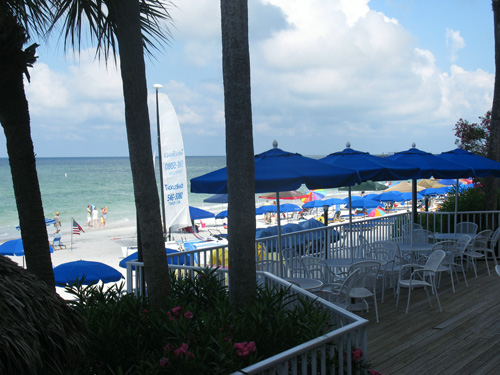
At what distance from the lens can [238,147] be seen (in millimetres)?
4297

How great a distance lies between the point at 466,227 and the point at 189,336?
28.1 feet

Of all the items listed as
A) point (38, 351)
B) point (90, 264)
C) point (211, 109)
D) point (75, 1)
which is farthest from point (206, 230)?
point (211, 109)

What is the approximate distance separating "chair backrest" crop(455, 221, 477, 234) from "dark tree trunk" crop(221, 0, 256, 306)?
7.33 meters

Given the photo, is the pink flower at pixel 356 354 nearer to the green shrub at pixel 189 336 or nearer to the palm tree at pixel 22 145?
the green shrub at pixel 189 336

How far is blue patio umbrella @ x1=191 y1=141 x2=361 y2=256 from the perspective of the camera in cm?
→ 562

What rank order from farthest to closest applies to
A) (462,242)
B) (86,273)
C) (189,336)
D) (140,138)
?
(86,273) → (462,242) → (140,138) → (189,336)

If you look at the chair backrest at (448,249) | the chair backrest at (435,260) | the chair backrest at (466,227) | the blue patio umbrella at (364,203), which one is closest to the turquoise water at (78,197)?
the blue patio umbrella at (364,203)

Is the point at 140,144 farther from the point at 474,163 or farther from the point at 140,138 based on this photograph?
the point at 474,163

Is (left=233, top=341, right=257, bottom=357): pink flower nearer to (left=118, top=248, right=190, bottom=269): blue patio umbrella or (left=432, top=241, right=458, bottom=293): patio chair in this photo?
(left=118, top=248, right=190, bottom=269): blue patio umbrella

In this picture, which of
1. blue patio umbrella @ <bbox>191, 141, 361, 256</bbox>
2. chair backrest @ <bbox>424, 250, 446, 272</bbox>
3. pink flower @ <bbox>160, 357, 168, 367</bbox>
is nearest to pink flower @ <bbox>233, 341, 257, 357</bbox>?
pink flower @ <bbox>160, 357, 168, 367</bbox>

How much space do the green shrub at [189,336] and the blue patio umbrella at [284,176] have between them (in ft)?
5.36

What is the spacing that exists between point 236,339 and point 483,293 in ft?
19.1

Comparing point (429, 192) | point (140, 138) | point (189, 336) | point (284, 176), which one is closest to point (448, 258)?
point (284, 176)

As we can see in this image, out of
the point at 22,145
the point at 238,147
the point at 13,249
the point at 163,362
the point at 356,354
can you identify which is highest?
the point at 22,145
